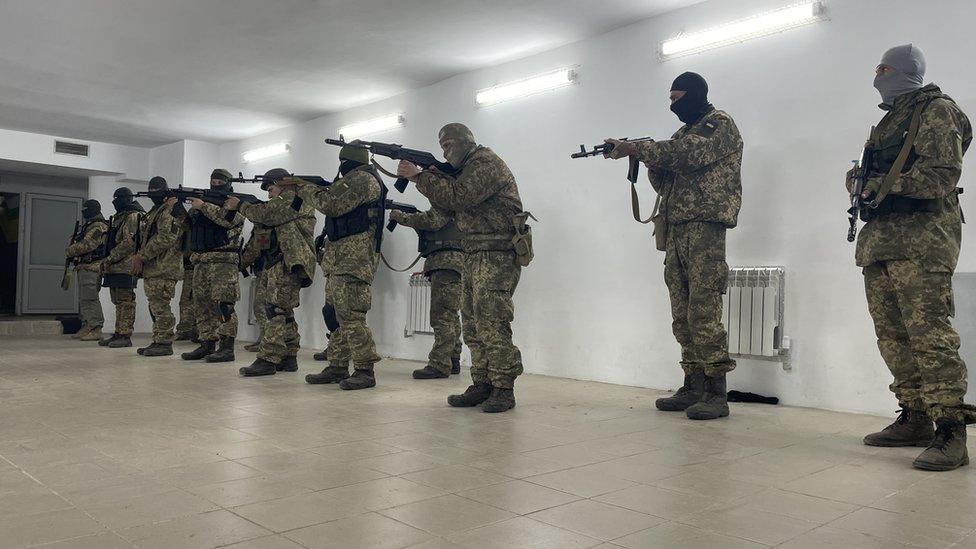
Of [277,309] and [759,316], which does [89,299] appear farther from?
[759,316]

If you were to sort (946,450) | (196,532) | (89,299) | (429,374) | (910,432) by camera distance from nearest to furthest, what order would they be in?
1. (196,532)
2. (946,450)
3. (910,432)
4. (429,374)
5. (89,299)

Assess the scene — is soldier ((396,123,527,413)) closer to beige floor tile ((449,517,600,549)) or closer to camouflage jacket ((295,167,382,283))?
camouflage jacket ((295,167,382,283))

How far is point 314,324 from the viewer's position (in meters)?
8.48

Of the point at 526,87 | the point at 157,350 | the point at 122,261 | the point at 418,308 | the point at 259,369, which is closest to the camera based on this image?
the point at 259,369

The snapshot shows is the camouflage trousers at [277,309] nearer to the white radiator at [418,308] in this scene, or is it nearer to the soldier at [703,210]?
the white radiator at [418,308]

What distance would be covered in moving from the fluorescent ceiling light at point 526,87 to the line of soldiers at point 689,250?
1.32 meters

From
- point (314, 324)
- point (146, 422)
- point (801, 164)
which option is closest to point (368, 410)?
point (146, 422)

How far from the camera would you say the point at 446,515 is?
215 cm

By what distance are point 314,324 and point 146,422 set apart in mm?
4887

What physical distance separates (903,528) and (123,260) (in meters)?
8.02

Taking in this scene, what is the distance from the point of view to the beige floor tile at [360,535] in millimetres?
1878

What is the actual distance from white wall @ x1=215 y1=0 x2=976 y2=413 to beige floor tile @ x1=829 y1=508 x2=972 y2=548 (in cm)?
225

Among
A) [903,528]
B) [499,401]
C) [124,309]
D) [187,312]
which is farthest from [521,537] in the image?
[187,312]

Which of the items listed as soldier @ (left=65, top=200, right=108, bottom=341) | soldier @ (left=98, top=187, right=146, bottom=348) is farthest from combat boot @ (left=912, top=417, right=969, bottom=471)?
soldier @ (left=65, top=200, right=108, bottom=341)
